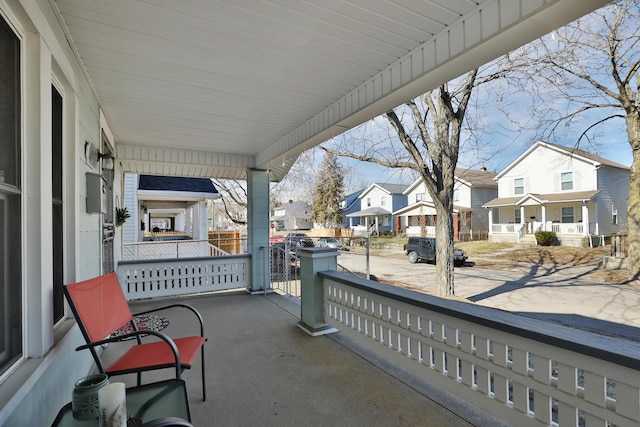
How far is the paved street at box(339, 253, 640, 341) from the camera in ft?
16.3

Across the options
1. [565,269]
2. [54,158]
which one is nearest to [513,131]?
[565,269]

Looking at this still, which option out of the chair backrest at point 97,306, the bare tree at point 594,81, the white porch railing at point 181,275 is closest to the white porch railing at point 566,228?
the bare tree at point 594,81

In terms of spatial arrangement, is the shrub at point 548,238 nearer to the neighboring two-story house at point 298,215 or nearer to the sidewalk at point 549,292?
the sidewalk at point 549,292

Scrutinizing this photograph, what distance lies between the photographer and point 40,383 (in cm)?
141

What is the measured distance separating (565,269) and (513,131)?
6.07 metres

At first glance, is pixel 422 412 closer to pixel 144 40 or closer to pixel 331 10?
pixel 331 10

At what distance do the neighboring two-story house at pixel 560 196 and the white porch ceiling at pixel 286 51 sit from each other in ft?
18.2

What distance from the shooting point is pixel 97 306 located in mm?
2051

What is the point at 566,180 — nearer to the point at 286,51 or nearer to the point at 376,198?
the point at 286,51

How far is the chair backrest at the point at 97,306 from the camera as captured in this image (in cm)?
181

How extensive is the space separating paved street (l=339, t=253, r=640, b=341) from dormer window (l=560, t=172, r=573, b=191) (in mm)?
2314

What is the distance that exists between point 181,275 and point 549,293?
25.4 ft

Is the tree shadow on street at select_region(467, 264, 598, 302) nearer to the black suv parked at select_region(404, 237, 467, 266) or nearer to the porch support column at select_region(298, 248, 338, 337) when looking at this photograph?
the black suv parked at select_region(404, 237, 467, 266)

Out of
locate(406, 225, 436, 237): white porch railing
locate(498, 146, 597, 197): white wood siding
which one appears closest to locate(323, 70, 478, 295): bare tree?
locate(498, 146, 597, 197): white wood siding
